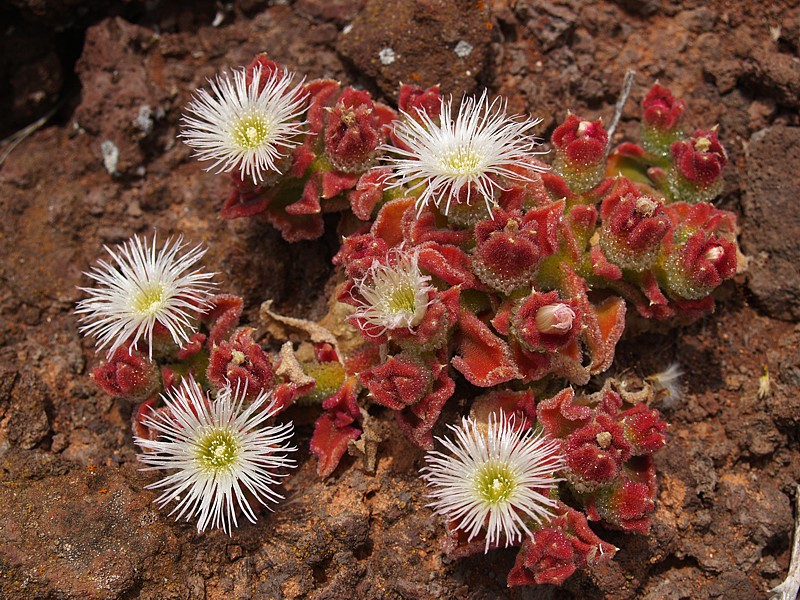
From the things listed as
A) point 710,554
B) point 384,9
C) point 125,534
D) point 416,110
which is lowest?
point 125,534

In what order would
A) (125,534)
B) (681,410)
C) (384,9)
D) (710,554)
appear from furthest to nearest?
(384,9) → (681,410) → (710,554) → (125,534)

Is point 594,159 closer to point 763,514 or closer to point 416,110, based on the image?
point 416,110

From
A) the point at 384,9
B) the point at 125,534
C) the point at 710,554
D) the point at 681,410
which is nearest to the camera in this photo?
the point at 125,534

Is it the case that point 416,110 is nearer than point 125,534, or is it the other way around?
point 125,534

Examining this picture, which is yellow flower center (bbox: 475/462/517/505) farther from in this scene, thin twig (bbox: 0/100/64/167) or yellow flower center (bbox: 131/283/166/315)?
thin twig (bbox: 0/100/64/167)

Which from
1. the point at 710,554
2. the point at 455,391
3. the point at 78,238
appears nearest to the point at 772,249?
the point at 710,554

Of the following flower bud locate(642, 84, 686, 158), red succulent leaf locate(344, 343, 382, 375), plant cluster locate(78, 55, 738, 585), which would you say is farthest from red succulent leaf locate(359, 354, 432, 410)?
flower bud locate(642, 84, 686, 158)

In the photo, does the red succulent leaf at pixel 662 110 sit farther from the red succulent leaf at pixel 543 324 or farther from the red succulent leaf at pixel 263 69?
the red succulent leaf at pixel 263 69
